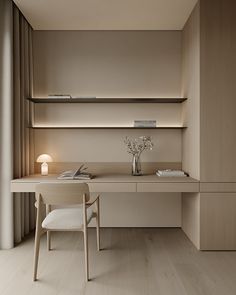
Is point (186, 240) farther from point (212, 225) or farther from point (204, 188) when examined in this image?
point (204, 188)

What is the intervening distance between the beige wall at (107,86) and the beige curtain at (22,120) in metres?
0.20

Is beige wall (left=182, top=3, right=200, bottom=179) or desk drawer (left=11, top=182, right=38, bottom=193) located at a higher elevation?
beige wall (left=182, top=3, right=200, bottom=179)

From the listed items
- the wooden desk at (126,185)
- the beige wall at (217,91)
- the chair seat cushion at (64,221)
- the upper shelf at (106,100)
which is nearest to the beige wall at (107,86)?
the upper shelf at (106,100)

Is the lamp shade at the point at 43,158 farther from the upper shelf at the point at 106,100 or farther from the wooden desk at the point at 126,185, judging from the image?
the upper shelf at the point at 106,100

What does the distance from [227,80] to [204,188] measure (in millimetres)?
1116

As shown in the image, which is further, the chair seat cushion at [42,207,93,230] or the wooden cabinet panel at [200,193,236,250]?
the wooden cabinet panel at [200,193,236,250]

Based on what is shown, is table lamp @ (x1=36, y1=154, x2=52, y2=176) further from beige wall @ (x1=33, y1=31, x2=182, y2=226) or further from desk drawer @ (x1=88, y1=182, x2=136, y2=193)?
desk drawer @ (x1=88, y1=182, x2=136, y2=193)

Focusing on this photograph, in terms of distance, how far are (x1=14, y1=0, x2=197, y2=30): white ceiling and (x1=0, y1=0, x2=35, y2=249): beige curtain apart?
0.24 metres

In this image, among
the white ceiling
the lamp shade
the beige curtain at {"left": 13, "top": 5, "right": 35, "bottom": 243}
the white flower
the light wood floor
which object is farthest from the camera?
the white flower

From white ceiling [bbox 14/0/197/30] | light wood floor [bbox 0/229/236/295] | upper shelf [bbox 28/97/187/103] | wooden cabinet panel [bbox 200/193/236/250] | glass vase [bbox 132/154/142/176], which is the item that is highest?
white ceiling [bbox 14/0/197/30]

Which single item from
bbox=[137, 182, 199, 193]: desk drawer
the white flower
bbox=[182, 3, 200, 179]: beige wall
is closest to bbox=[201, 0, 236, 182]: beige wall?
bbox=[182, 3, 200, 179]: beige wall

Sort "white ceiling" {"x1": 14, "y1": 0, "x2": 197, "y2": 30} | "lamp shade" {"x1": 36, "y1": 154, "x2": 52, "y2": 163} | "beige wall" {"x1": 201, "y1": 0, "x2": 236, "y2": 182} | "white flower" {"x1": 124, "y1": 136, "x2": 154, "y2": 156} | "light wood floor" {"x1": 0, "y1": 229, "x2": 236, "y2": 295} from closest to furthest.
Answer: "light wood floor" {"x1": 0, "y1": 229, "x2": 236, "y2": 295}, "beige wall" {"x1": 201, "y1": 0, "x2": 236, "y2": 182}, "white ceiling" {"x1": 14, "y1": 0, "x2": 197, "y2": 30}, "lamp shade" {"x1": 36, "y1": 154, "x2": 52, "y2": 163}, "white flower" {"x1": 124, "y1": 136, "x2": 154, "y2": 156}

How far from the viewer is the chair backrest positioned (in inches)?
95.2

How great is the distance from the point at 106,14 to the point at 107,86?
0.87m
